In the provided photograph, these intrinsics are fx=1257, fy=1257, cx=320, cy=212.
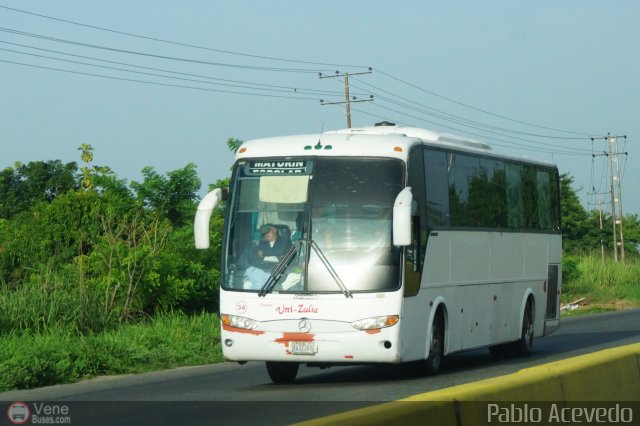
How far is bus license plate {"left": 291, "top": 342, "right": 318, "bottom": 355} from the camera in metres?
14.8

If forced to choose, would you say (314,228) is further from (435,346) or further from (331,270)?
(435,346)

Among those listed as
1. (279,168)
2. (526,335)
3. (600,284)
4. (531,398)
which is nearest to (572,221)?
(600,284)

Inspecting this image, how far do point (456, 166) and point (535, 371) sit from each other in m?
9.85

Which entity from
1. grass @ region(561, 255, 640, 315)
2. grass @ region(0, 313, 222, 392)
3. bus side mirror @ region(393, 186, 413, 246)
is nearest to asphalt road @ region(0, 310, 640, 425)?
grass @ region(0, 313, 222, 392)

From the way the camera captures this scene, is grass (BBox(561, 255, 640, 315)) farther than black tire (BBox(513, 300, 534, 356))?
Yes

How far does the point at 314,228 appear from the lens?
15.1 m

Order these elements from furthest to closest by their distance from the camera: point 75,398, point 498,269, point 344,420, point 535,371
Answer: point 498,269, point 75,398, point 535,371, point 344,420

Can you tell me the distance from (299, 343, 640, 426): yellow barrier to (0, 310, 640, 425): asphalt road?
3276mm

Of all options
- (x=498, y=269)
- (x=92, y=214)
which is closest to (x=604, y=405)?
(x=498, y=269)

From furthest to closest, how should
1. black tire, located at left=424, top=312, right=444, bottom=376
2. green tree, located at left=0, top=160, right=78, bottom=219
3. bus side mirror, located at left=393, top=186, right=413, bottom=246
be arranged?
1. green tree, located at left=0, top=160, right=78, bottom=219
2. black tire, located at left=424, top=312, right=444, bottom=376
3. bus side mirror, located at left=393, top=186, right=413, bottom=246

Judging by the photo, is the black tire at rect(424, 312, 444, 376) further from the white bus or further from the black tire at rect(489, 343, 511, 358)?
the black tire at rect(489, 343, 511, 358)

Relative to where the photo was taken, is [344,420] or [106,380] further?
[106,380]

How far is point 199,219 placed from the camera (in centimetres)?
1529

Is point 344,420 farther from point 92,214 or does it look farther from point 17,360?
point 92,214
